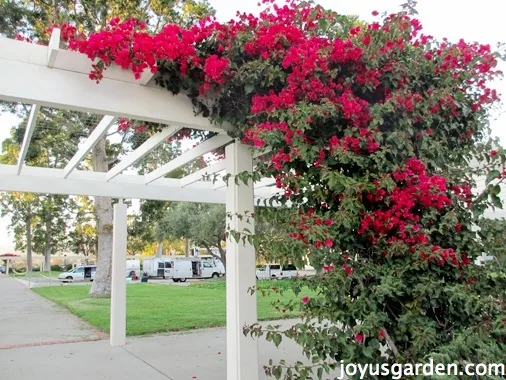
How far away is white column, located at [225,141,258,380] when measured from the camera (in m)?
3.18

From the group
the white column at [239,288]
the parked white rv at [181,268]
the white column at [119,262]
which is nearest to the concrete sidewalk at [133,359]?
the white column at [119,262]

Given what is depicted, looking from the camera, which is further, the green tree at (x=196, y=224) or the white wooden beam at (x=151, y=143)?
the green tree at (x=196, y=224)

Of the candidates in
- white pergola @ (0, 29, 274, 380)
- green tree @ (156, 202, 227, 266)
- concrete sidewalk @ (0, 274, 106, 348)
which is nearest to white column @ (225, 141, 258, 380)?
white pergola @ (0, 29, 274, 380)

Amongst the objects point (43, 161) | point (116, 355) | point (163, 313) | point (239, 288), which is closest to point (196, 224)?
point (43, 161)

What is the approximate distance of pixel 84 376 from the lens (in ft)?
15.4

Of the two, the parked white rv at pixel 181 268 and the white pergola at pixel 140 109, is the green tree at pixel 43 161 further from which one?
the white pergola at pixel 140 109

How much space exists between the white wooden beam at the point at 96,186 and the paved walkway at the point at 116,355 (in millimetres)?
2196

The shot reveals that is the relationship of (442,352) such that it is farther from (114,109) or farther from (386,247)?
(114,109)

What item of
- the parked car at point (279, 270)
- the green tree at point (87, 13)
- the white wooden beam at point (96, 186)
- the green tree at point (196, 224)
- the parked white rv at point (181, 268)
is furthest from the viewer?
the parked white rv at point (181, 268)

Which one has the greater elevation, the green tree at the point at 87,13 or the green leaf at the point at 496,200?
the green tree at the point at 87,13

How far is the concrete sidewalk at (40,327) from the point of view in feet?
23.5

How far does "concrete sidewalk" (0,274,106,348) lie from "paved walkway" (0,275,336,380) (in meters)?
0.01

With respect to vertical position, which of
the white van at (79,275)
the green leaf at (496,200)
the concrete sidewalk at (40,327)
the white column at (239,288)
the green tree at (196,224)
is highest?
the green tree at (196,224)

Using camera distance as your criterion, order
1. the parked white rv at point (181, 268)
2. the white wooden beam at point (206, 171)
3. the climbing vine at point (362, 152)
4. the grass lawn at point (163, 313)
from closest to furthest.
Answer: the climbing vine at point (362, 152), the white wooden beam at point (206, 171), the grass lawn at point (163, 313), the parked white rv at point (181, 268)
